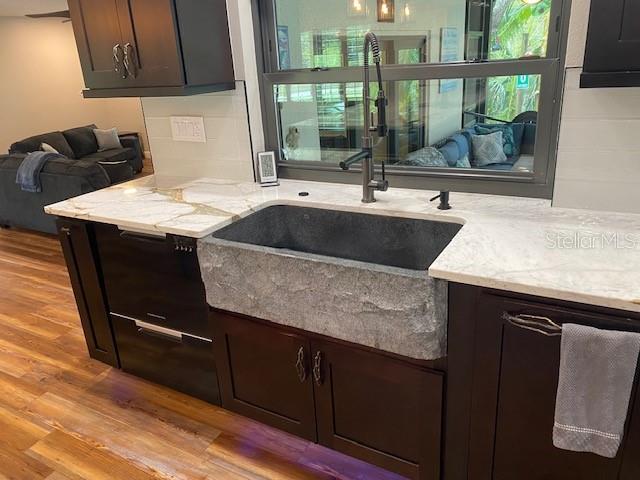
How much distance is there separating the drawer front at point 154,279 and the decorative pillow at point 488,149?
1316 millimetres

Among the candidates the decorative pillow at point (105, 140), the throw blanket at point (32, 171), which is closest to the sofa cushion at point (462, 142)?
the throw blanket at point (32, 171)

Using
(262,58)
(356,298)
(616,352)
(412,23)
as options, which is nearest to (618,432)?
(616,352)

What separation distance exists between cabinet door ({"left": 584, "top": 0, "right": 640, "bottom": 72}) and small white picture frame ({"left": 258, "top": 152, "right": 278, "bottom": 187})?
4.57 feet

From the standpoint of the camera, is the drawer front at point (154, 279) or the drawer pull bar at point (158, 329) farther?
the drawer pull bar at point (158, 329)

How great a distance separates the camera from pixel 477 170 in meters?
2.03

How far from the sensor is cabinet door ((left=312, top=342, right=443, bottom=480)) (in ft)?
5.02

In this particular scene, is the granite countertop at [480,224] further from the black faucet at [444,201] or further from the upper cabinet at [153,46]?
the upper cabinet at [153,46]

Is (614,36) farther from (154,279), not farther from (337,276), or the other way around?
(154,279)

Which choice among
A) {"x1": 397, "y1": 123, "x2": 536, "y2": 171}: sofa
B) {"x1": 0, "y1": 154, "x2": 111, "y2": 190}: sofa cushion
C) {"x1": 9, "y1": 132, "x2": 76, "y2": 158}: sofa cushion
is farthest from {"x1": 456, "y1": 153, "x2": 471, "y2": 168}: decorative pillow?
{"x1": 9, "y1": 132, "x2": 76, "y2": 158}: sofa cushion

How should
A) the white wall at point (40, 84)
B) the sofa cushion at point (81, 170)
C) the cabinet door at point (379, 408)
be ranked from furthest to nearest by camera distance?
1. the white wall at point (40, 84)
2. the sofa cushion at point (81, 170)
3. the cabinet door at point (379, 408)

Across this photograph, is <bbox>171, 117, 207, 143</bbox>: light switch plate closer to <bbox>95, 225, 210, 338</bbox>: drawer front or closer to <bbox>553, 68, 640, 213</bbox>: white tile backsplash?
<bbox>95, 225, 210, 338</bbox>: drawer front

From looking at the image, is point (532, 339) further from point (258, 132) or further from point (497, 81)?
point (258, 132)

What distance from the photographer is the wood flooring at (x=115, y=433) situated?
189cm

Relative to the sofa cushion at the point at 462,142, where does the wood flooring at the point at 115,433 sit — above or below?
below
